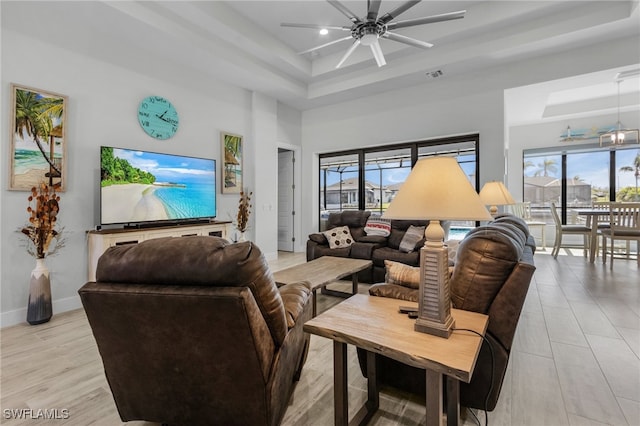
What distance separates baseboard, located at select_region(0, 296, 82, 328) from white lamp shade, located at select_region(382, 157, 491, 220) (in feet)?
12.2

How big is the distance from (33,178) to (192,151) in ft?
6.34

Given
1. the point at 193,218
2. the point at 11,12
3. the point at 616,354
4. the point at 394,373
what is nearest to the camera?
the point at 394,373

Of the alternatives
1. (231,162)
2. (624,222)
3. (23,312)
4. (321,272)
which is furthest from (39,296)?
(624,222)

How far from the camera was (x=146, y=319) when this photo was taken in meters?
1.12

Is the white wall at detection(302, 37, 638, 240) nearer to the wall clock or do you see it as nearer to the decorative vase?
the wall clock

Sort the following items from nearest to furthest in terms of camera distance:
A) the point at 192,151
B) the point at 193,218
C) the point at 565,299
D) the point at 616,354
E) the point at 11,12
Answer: the point at 616,354 < the point at 11,12 < the point at 565,299 < the point at 193,218 < the point at 192,151

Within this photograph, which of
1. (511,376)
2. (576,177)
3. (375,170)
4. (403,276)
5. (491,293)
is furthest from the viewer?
(576,177)

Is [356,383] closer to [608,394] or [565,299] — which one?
[608,394]

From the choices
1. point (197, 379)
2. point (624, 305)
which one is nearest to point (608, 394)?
point (624, 305)

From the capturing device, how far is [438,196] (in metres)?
1.15

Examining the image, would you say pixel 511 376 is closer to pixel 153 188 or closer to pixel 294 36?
pixel 153 188

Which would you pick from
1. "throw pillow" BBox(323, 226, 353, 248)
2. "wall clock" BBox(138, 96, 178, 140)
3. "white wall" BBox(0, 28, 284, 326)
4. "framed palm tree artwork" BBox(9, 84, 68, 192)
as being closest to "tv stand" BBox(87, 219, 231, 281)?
"white wall" BBox(0, 28, 284, 326)

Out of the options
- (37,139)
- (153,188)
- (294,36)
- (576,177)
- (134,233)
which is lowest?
(134,233)

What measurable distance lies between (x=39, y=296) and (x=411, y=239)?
4.15m
